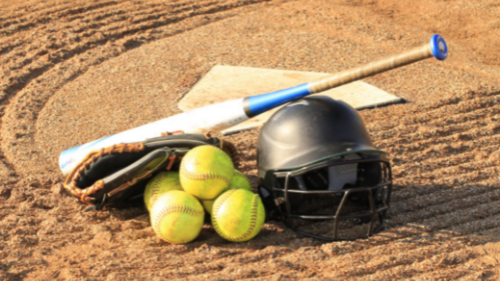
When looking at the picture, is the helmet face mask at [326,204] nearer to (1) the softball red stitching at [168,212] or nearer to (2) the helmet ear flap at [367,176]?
(2) the helmet ear flap at [367,176]

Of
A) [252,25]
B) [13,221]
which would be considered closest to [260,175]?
[13,221]

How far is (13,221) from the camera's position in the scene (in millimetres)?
3275

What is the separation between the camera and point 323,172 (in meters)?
3.30

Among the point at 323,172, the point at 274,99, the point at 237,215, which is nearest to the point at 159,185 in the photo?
the point at 237,215

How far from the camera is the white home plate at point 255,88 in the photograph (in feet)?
15.9

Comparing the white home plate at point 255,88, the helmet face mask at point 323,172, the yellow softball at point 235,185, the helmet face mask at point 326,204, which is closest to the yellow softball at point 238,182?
the yellow softball at point 235,185

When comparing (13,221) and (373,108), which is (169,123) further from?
(373,108)

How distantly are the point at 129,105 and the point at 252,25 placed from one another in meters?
2.78

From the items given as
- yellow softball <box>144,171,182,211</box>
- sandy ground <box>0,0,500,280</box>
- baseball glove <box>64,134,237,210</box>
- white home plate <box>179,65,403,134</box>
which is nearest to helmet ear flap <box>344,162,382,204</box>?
sandy ground <box>0,0,500,280</box>

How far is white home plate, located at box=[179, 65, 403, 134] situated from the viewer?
4.85 metres

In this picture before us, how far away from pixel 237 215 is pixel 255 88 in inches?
101

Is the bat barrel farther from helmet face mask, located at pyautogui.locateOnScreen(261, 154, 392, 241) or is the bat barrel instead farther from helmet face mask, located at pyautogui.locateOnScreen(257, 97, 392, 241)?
helmet face mask, located at pyautogui.locateOnScreen(261, 154, 392, 241)

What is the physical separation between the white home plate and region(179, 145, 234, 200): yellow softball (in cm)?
136

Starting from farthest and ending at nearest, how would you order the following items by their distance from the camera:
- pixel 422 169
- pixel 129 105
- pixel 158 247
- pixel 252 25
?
pixel 252 25, pixel 129 105, pixel 422 169, pixel 158 247
